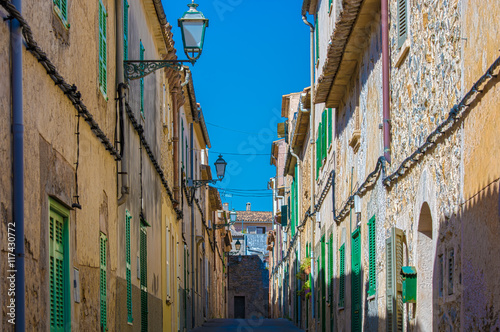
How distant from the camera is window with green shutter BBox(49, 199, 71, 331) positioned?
26.0 feet

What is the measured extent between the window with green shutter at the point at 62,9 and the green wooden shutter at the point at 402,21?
3.84 meters

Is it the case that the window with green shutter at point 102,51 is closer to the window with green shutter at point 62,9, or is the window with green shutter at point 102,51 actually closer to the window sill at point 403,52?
the window with green shutter at point 62,9

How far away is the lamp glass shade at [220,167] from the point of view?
24.9 meters

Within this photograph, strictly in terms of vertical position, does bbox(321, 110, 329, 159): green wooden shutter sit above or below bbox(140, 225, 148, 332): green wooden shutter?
above

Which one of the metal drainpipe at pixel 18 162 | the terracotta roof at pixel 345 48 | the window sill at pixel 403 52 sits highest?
the terracotta roof at pixel 345 48

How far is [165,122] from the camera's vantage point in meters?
19.1

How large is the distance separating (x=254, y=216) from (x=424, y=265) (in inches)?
3140

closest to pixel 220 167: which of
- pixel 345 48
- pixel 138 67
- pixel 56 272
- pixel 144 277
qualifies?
pixel 144 277

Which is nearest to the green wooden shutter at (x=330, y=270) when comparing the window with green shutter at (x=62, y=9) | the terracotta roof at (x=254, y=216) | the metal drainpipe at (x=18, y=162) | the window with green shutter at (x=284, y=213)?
the window with green shutter at (x=62, y=9)

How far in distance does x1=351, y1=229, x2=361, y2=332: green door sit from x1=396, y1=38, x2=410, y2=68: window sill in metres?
4.24

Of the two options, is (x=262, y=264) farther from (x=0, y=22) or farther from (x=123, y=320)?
(x=0, y=22)

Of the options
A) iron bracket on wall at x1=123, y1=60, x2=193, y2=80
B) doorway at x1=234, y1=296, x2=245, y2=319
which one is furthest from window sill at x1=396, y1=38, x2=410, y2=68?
doorway at x1=234, y1=296, x2=245, y2=319

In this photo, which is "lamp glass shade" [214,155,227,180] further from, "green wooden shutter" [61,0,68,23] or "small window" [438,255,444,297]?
"small window" [438,255,444,297]

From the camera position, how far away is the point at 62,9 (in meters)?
8.52
